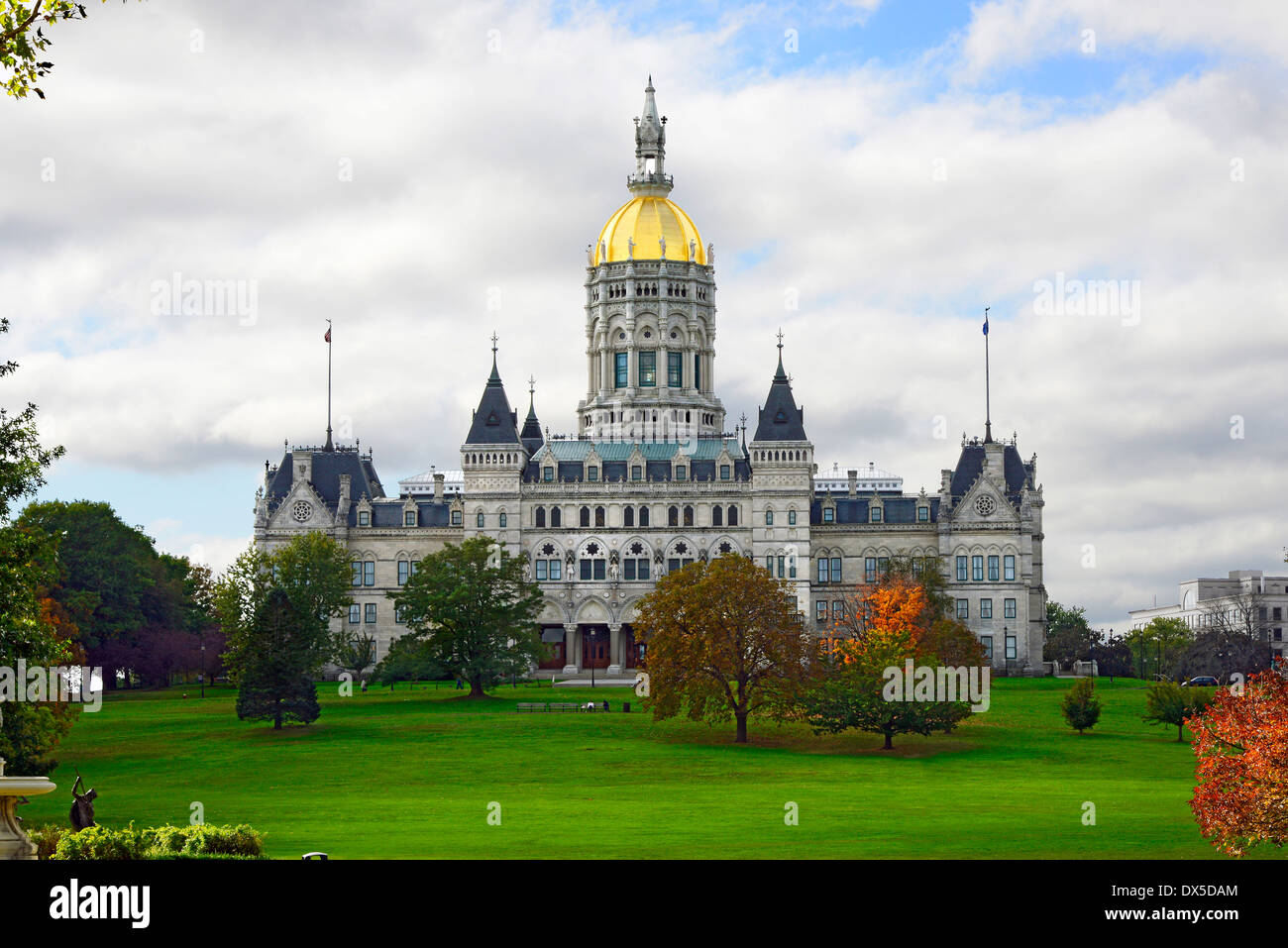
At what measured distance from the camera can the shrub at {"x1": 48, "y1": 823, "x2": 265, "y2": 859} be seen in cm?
2797

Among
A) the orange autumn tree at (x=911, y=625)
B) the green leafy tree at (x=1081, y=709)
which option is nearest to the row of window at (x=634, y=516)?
the orange autumn tree at (x=911, y=625)

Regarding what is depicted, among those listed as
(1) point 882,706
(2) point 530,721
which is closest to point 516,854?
(1) point 882,706

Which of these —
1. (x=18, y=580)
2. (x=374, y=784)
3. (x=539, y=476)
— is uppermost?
(x=539, y=476)

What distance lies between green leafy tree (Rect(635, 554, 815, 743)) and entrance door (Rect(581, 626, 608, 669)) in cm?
4755

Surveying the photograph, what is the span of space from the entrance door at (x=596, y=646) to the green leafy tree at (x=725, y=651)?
156 feet

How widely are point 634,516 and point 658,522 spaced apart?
5.79ft

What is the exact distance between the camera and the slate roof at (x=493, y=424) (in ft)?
414

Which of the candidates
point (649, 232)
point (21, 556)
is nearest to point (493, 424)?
point (649, 232)

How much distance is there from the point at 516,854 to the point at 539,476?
88621mm

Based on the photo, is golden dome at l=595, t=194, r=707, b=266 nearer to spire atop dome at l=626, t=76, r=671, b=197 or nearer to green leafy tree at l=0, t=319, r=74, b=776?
spire atop dome at l=626, t=76, r=671, b=197

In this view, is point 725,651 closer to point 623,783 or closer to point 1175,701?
point 623,783

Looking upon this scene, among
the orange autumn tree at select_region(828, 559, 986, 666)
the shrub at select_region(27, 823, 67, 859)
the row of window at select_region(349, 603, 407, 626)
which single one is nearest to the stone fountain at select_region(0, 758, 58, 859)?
the shrub at select_region(27, 823, 67, 859)
